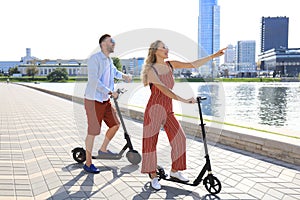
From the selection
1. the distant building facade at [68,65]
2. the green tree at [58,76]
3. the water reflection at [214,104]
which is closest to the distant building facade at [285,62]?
the distant building facade at [68,65]

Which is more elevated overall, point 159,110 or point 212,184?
point 159,110

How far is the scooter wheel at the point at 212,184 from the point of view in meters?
3.59

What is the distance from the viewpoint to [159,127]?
372 cm

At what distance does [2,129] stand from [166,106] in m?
5.76

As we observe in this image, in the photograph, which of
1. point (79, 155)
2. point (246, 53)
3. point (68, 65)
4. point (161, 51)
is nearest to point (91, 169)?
point (79, 155)

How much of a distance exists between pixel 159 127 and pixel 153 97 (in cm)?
35

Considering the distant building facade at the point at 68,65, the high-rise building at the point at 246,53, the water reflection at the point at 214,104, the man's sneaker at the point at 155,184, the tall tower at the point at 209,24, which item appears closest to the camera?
the man's sneaker at the point at 155,184

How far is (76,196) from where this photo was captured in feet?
11.6

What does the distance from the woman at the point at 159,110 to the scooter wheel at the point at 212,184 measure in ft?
0.87

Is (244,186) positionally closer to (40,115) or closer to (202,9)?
(202,9)

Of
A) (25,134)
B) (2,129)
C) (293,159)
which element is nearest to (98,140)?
(25,134)

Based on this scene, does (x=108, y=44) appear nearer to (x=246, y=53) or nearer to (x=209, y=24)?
(x=209, y=24)

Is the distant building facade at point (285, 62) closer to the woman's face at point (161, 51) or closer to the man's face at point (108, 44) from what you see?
the man's face at point (108, 44)


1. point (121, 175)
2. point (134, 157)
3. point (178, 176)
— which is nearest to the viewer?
point (178, 176)
